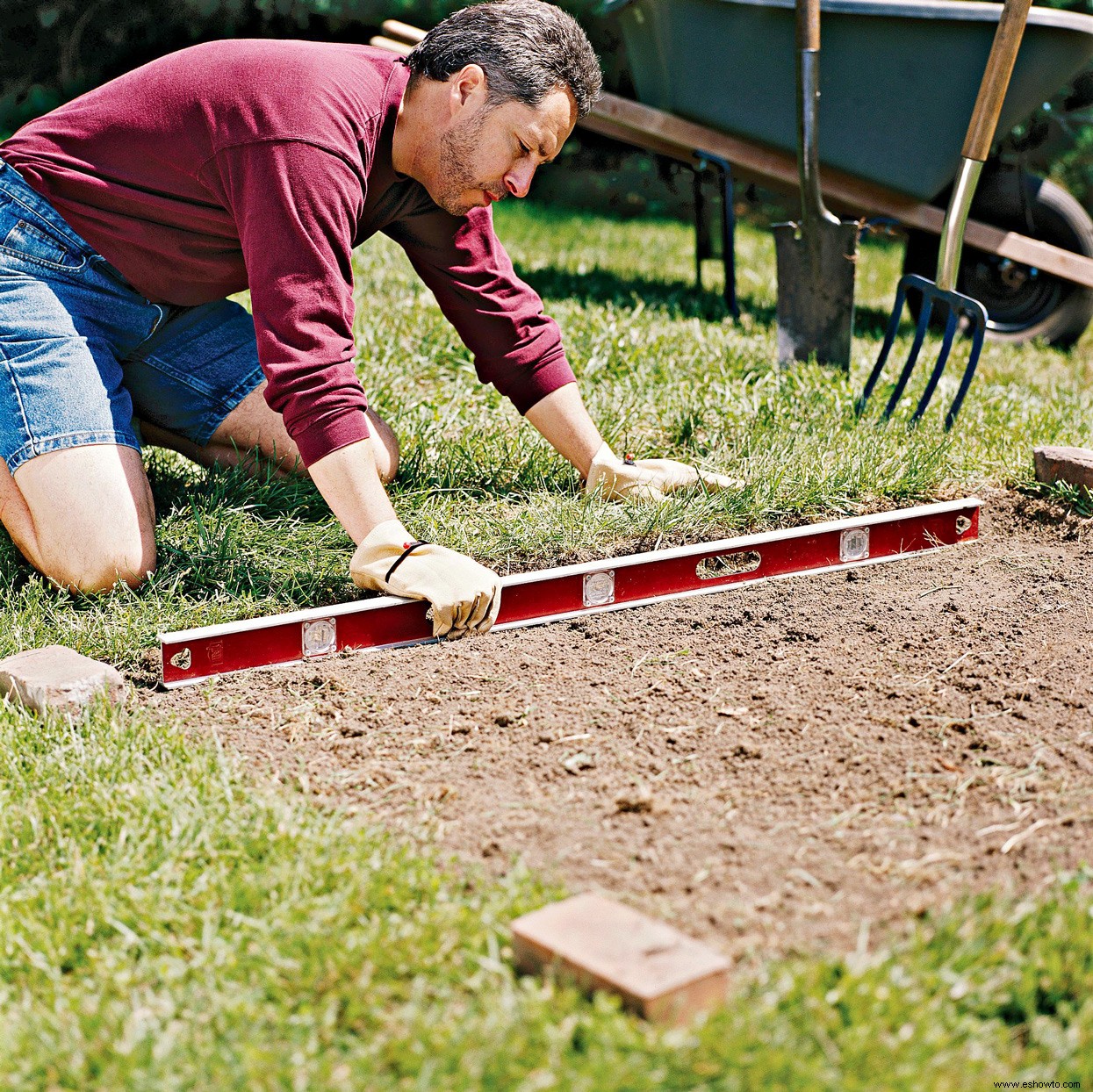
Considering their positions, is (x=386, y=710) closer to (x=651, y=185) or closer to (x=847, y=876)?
(x=847, y=876)

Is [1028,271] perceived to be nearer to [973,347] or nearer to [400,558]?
[973,347]

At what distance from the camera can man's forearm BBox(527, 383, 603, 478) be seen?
3244 millimetres

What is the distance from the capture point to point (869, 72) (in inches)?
207

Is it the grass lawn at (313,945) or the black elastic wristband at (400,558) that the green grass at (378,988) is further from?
the black elastic wristband at (400,558)

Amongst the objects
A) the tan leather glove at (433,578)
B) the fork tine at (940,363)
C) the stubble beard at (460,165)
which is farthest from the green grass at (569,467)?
the stubble beard at (460,165)

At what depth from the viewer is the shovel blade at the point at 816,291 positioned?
438 cm

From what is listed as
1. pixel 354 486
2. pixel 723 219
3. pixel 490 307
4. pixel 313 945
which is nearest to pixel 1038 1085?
pixel 313 945

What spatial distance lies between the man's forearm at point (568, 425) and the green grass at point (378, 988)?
5.36 ft

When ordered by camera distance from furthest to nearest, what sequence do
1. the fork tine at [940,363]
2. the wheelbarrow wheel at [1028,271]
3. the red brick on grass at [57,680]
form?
the wheelbarrow wheel at [1028,271]
the fork tine at [940,363]
the red brick on grass at [57,680]

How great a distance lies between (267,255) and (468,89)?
55 cm

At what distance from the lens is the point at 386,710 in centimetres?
224

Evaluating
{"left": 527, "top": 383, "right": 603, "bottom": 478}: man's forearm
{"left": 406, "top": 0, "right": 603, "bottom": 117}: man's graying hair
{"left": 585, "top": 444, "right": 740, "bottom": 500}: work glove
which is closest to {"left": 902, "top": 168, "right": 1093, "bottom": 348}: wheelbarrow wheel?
{"left": 585, "top": 444, "right": 740, "bottom": 500}: work glove

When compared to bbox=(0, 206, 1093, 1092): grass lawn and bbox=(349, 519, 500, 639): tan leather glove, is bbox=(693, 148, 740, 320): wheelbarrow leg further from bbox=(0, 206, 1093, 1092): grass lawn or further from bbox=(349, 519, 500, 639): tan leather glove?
bbox=(349, 519, 500, 639): tan leather glove

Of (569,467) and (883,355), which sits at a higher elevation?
(883,355)
